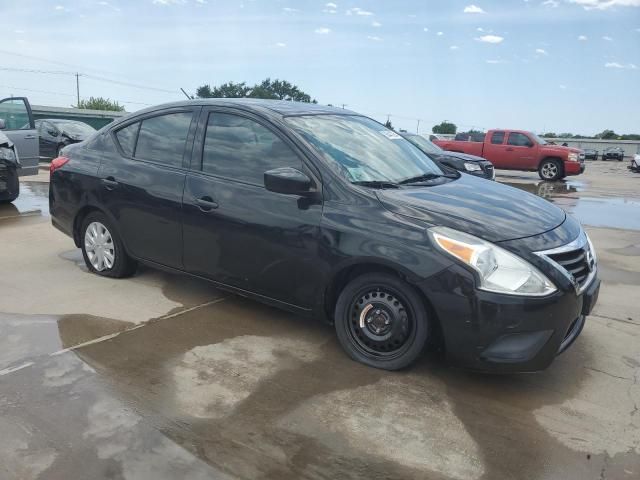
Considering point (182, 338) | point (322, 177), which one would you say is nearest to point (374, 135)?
point (322, 177)

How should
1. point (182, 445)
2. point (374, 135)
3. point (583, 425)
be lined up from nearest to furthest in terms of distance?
1. point (182, 445)
2. point (583, 425)
3. point (374, 135)

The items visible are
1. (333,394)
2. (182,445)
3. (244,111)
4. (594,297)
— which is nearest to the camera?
(182,445)

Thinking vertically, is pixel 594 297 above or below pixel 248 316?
above

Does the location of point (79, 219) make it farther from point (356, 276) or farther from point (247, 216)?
point (356, 276)

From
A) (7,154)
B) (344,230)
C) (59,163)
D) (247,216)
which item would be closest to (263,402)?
(344,230)

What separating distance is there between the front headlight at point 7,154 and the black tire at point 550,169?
16232 mm

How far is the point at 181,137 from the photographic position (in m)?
4.50

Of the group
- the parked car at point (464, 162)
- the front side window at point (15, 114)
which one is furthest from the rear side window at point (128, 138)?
the parked car at point (464, 162)

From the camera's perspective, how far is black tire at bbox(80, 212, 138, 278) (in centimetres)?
497

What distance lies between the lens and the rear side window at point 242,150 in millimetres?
3949

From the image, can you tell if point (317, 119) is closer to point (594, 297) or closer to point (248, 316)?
point (248, 316)

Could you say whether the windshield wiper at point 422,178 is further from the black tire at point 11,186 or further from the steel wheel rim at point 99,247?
the black tire at point 11,186

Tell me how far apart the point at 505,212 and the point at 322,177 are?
1180 mm

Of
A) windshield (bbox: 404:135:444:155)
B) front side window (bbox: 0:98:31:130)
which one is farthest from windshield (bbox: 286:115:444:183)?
front side window (bbox: 0:98:31:130)
